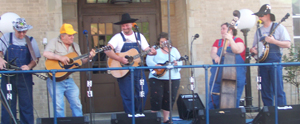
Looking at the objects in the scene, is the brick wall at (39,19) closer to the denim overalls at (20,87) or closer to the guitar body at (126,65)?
the denim overalls at (20,87)

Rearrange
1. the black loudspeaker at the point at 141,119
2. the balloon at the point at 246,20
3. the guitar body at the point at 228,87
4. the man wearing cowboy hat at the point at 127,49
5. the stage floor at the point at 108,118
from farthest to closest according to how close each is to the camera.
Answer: the balloon at the point at 246,20 → the stage floor at the point at 108,118 → the man wearing cowboy hat at the point at 127,49 → the guitar body at the point at 228,87 → the black loudspeaker at the point at 141,119

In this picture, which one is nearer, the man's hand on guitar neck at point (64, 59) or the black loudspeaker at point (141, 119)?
the black loudspeaker at point (141, 119)

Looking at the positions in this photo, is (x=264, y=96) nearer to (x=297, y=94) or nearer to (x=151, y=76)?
(x=151, y=76)

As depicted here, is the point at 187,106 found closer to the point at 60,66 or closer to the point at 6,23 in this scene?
the point at 60,66

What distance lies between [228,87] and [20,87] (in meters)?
3.21

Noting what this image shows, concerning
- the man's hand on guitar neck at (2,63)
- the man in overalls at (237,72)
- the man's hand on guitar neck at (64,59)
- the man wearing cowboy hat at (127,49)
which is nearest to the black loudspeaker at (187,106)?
the man in overalls at (237,72)

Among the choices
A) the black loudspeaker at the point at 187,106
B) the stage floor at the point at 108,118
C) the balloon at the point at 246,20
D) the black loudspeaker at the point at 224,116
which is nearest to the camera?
the black loudspeaker at the point at 224,116

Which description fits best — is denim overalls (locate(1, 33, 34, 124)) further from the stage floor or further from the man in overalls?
the man in overalls

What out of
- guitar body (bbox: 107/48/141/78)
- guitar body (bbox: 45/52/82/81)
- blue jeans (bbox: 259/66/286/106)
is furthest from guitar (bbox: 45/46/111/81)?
blue jeans (bbox: 259/66/286/106)

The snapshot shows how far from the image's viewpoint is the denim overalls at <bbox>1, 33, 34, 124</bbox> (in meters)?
5.12

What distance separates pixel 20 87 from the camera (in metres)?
5.17

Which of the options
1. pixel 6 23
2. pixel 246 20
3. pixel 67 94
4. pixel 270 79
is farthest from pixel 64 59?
pixel 246 20

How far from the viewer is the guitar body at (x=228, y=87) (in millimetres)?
4945

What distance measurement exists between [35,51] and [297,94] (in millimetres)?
5564
